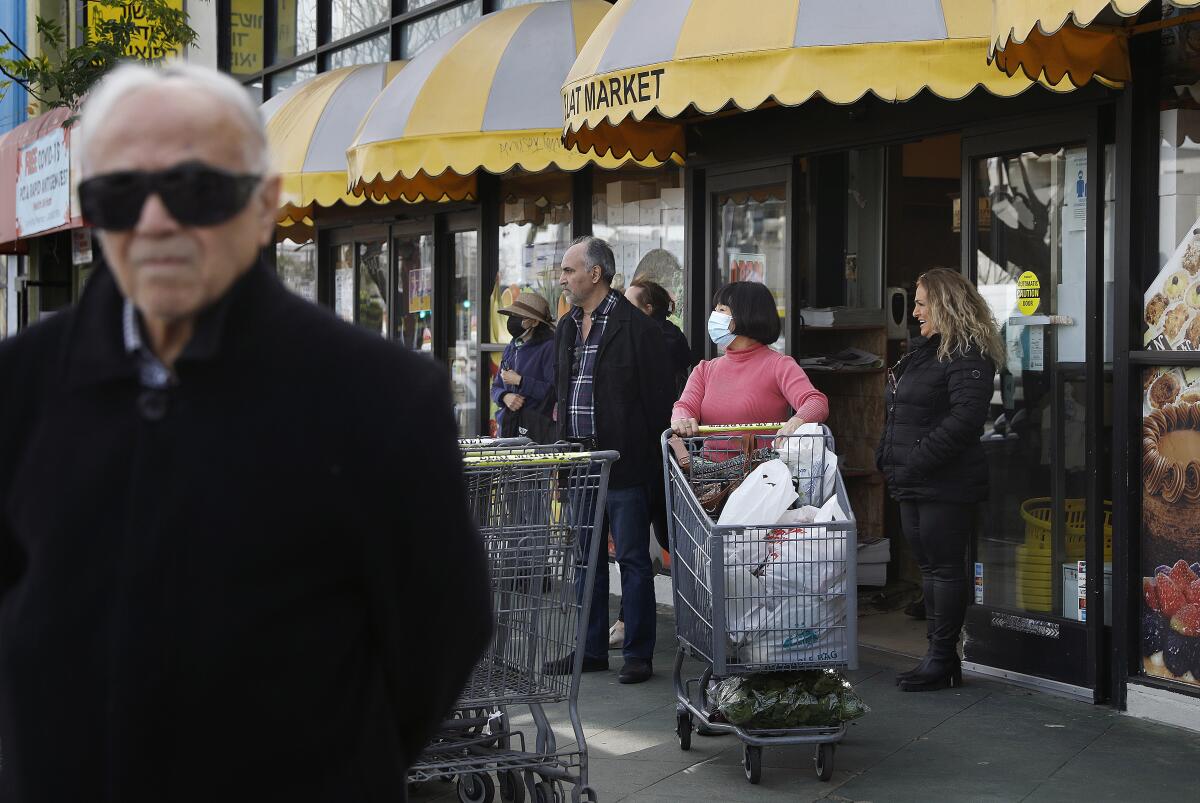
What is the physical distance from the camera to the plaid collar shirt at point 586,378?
7238 mm

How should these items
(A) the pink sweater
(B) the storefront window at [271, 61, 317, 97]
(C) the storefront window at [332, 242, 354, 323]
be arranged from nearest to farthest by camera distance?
1. (A) the pink sweater
2. (C) the storefront window at [332, 242, 354, 323]
3. (B) the storefront window at [271, 61, 317, 97]

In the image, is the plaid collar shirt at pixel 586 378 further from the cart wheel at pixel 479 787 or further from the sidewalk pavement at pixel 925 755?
the cart wheel at pixel 479 787

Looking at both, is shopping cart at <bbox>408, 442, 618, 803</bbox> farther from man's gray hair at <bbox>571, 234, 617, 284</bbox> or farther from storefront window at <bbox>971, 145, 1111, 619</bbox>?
storefront window at <bbox>971, 145, 1111, 619</bbox>

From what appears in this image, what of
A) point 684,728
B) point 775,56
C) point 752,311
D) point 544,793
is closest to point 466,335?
point 752,311

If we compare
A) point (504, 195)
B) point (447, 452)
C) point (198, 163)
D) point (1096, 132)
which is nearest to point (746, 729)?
point (1096, 132)

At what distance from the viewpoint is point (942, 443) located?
6.58 metres

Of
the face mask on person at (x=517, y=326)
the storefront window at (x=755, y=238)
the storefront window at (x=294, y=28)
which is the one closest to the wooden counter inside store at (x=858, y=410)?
the storefront window at (x=755, y=238)

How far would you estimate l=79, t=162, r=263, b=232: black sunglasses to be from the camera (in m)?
1.99

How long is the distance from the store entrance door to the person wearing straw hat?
259cm

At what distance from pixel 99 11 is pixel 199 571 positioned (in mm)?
14142

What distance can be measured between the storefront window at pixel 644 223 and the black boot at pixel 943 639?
3227mm

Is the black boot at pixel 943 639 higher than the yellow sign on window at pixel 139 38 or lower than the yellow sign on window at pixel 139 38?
lower

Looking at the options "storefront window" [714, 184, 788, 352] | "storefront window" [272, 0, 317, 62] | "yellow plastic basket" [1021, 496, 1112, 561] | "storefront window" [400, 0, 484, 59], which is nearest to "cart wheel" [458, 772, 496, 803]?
"yellow plastic basket" [1021, 496, 1112, 561]

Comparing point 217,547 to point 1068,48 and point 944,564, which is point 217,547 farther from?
point 944,564
